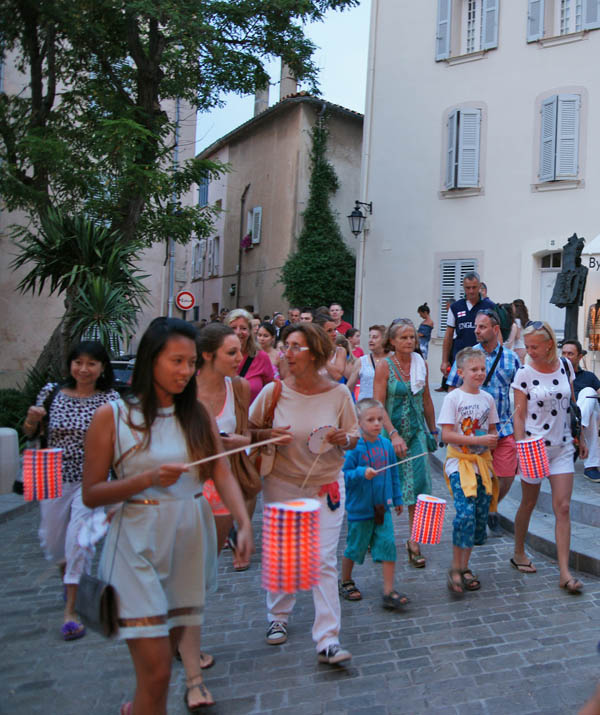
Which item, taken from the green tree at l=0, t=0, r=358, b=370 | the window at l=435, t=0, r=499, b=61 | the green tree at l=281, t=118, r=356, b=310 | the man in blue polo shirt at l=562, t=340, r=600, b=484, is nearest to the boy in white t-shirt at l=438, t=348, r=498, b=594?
the man in blue polo shirt at l=562, t=340, r=600, b=484

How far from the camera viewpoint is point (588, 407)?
320 inches

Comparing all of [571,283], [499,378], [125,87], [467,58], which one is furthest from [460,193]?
[499,378]

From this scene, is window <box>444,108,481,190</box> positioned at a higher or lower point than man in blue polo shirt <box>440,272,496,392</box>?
higher

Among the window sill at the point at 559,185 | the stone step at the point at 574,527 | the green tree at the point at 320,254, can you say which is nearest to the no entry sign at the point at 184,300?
the green tree at the point at 320,254

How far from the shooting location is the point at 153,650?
260cm

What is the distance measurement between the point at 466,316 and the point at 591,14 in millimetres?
11576

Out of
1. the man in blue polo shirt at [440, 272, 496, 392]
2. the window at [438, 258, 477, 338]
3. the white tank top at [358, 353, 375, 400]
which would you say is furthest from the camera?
the window at [438, 258, 477, 338]

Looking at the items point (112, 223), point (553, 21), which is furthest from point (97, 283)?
point (553, 21)

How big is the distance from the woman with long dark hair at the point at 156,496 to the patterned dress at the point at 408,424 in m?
3.15

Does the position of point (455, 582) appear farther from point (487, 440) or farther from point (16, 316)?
point (16, 316)

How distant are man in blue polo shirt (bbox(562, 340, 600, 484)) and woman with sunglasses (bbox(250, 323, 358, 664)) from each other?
4534mm

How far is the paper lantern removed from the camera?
501cm

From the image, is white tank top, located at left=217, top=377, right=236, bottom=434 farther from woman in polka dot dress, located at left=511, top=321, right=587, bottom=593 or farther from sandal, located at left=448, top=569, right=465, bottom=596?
woman in polka dot dress, located at left=511, top=321, right=587, bottom=593

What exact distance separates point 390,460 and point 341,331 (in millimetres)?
6560
